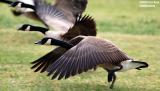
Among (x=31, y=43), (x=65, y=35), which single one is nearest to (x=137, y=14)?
(x=31, y=43)

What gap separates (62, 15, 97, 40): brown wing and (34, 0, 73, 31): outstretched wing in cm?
128

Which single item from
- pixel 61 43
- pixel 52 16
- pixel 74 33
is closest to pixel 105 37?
pixel 52 16

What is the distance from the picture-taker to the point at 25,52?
35.9ft

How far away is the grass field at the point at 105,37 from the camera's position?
8.09 meters

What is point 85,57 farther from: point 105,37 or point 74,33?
point 105,37

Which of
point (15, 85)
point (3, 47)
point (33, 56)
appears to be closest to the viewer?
point (15, 85)

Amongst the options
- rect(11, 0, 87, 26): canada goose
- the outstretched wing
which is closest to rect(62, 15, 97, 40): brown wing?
the outstretched wing

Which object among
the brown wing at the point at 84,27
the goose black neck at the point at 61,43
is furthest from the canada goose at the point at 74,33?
the goose black neck at the point at 61,43

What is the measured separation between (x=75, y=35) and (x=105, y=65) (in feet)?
2.64

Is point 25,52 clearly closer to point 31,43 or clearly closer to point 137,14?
point 31,43

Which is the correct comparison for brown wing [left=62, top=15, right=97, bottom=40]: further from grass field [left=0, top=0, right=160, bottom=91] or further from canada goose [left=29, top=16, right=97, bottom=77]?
grass field [left=0, top=0, right=160, bottom=91]

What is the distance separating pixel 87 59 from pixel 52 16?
10.4 feet

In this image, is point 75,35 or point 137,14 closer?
point 75,35

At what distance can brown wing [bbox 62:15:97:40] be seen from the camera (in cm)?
819
